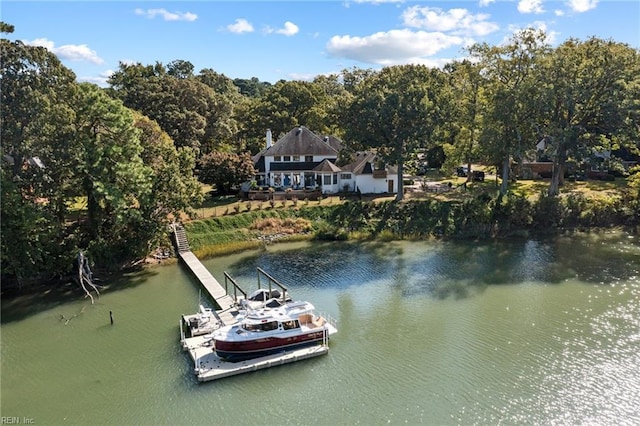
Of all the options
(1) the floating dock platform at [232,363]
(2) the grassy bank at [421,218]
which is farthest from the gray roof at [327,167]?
(1) the floating dock platform at [232,363]

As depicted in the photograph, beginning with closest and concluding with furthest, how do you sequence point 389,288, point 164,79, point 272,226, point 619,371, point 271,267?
point 619,371 → point 389,288 → point 271,267 → point 272,226 → point 164,79

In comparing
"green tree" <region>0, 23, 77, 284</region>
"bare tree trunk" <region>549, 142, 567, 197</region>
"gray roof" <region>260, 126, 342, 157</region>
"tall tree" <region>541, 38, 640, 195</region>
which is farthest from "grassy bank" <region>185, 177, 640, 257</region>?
"green tree" <region>0, 23, 77, 284</region>

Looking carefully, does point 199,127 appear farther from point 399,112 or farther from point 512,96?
point 512,96

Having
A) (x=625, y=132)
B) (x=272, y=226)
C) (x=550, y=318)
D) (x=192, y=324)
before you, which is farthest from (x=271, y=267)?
(x=625, y=132)

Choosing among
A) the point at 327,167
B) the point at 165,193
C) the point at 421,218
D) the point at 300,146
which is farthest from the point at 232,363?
the point at 300,146

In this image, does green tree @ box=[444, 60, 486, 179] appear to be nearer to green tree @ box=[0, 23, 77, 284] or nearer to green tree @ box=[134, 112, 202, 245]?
green tree @ box=[134, 112, 202, 245]

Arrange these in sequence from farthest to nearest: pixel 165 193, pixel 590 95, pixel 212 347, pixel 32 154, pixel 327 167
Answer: pixel 327 167 < pixel 590 95 < pixel 165 193 < pixel 32 154 < pixel 212 347

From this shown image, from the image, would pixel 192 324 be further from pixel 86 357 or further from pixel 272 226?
pixel 272 226

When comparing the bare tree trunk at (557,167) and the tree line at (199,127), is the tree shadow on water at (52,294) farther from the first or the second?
the bare tree trunk at (557,167)
